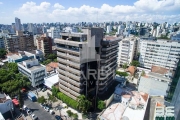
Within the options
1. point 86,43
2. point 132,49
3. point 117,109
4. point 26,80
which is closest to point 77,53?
point 86,43

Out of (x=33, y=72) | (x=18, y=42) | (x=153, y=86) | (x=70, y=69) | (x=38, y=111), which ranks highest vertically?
(x=18, y=42)

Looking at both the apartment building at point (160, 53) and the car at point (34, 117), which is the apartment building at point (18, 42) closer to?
the car at point (34, 117)

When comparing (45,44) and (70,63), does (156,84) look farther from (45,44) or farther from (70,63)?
(45,44)

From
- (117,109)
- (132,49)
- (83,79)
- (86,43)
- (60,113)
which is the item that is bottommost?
(60,113)

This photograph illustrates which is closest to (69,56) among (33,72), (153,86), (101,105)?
(101,105)

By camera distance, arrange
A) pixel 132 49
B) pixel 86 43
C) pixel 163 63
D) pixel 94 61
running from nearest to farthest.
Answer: pixel 86 43, pixel 94 61, pixel 163 63, pixel 132 49

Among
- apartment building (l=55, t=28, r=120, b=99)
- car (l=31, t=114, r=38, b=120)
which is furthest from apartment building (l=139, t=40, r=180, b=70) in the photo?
car (l=31, t=114, r=38, b=120)

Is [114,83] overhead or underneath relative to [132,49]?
underneath

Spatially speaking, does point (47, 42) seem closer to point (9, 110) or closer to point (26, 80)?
point (26, 80)
